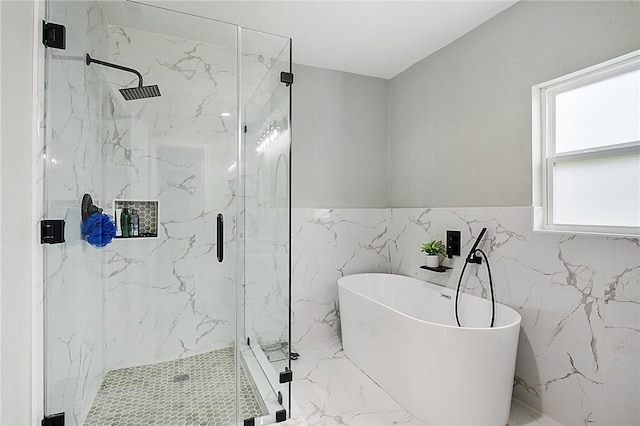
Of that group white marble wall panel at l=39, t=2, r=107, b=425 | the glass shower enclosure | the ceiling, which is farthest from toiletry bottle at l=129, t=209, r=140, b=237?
the ceiling

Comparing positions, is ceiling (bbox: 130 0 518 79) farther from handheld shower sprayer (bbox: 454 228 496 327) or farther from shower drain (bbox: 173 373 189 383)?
shower drain (bbox: 173 373 189 383)

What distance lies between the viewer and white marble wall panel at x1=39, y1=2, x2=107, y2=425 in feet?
4.71

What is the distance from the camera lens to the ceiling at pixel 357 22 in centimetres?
→ 231

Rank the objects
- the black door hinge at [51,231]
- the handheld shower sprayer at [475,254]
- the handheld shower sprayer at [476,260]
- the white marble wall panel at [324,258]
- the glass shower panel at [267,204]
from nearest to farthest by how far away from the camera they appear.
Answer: the black door hinge at [51,231], the glass shower panel at [267,204], the handheld shower sprayer at [476,260], the handheld shower sprayer at [475,254], the white marble wall panel at [324,258]

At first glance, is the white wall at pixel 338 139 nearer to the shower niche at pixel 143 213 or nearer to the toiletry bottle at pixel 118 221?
the shower niche at pixel 143 213

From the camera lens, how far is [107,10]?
184 centimetres

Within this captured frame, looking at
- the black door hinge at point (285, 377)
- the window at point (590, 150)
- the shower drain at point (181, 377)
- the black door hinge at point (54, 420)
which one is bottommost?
the black door hinge at point (285, 377)

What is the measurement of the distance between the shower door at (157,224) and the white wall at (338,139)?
1323mm

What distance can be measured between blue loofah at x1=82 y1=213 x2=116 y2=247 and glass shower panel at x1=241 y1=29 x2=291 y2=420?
0.69 m

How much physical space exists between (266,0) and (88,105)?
130 cm

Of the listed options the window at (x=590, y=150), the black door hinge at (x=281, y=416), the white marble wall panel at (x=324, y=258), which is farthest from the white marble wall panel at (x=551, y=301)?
the black door hinge at (x=281, y=416)

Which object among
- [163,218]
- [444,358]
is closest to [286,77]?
[163,218]

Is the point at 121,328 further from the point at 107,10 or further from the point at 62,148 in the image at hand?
the point at 107,10

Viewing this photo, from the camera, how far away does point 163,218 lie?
182 centimetres
